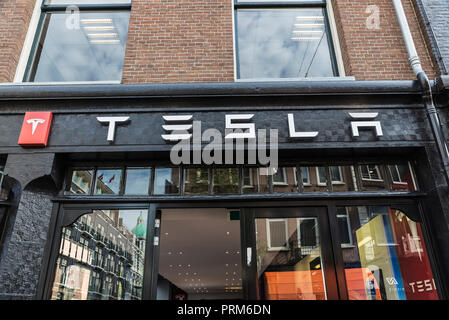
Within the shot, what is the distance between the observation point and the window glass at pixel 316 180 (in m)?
5.01

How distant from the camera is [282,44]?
20.7 feet

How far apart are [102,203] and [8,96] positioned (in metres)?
2.19

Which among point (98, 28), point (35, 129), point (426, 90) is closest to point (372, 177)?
point (426, 90)

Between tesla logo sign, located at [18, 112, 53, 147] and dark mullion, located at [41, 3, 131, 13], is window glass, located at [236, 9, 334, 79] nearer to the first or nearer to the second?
dark mullion, located at [41, 3, 131, 13]

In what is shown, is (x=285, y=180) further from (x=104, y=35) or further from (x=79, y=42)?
(x=79, y=42)

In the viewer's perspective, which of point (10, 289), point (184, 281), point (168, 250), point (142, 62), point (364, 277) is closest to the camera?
point (10, 289)

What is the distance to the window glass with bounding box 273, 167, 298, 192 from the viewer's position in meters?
5.00

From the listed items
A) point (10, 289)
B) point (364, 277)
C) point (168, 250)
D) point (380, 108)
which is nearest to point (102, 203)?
point (10, 289)

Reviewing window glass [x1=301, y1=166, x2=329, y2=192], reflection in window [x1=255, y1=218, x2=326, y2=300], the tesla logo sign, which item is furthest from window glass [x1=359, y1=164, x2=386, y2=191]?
the tesla logo sign

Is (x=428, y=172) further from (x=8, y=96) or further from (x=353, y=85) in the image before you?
(x=8, y=96)

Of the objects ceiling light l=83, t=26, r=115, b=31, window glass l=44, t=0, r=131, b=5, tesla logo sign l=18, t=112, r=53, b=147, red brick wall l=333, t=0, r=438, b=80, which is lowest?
tesla logo sign l=18, t=112, r=53, b=147

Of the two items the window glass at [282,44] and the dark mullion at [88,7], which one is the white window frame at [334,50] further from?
the dark mullion at [88,7]

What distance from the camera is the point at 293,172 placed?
5.13 meters

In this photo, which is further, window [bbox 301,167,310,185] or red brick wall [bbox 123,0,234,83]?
red brick wall [bbox 123,0,234,83]
